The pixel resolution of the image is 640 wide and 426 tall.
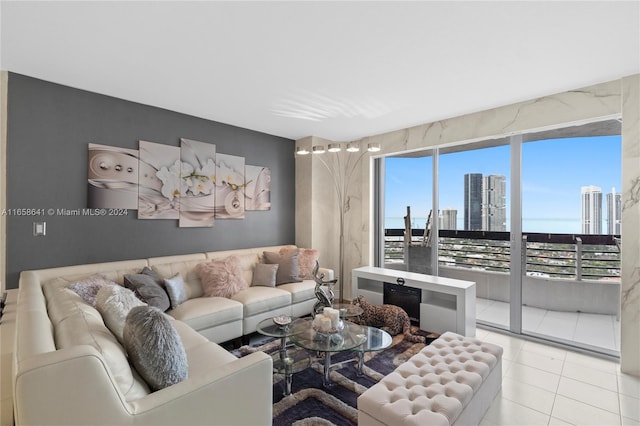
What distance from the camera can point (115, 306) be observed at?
1.82m

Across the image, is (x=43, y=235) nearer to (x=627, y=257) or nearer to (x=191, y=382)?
(x=191, y=382)

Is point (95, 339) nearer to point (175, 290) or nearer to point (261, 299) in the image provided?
point (175, 290)

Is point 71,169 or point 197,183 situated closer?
point 71,169

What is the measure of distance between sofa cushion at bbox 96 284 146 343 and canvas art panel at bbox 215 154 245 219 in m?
2.20

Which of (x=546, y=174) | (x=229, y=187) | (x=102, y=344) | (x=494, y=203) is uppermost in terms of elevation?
(x=546, y=174)

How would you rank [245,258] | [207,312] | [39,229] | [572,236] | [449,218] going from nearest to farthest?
[39,229] < [207,312] < [572,236] < [245,258] < [449,218]

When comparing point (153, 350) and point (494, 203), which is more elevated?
point (494, 203)

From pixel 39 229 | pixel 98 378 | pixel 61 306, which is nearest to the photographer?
pixel 98 378

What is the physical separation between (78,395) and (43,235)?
103 inches

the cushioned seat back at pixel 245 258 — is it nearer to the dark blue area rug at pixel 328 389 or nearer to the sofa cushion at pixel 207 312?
the sofa cushion at pixel 207 312

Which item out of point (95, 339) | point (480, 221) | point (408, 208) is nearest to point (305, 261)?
point (408, 208)

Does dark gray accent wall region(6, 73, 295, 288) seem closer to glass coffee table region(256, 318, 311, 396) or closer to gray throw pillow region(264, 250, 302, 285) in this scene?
gray throw pillow region(264, 250, 302, 285)

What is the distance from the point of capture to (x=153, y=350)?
1422mm

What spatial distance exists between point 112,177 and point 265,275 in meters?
2.04
